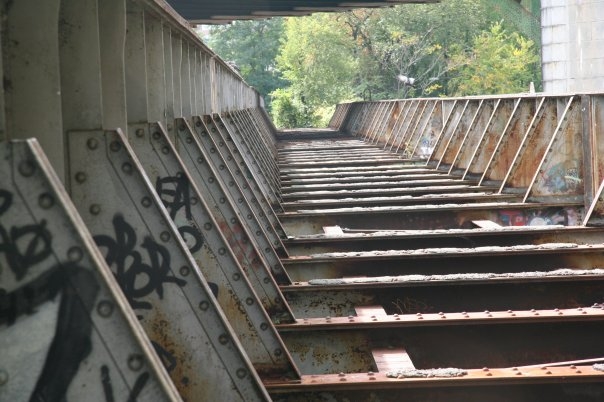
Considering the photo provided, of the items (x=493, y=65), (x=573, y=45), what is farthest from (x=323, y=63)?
(x=573, y=45)

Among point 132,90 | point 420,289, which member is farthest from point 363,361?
point 132,90

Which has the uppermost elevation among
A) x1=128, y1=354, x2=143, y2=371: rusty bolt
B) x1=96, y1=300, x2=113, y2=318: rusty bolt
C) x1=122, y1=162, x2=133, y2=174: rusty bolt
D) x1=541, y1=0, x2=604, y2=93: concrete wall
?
x1=541, y1=0, x2=604, y2=93: concrete wall

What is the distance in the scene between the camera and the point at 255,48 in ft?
335

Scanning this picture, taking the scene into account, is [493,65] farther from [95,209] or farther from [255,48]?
[95,209]

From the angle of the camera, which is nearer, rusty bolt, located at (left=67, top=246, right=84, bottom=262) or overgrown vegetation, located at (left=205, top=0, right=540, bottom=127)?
rusty bolt, located at (left=67, top=246, right=84, bottom=262)

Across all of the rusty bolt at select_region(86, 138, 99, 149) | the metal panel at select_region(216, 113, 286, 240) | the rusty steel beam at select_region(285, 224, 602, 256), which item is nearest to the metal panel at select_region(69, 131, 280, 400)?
the rusty bolt at select_region(86, 138, 99, 149)

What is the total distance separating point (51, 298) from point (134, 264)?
4.83 feet

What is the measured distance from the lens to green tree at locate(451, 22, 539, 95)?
65688mm

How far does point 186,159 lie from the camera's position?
6.93 meters

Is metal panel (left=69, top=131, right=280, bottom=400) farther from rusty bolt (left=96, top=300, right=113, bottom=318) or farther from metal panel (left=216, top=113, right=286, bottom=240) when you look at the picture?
metal panel (left=216, top=113, right=286, bottom=240)

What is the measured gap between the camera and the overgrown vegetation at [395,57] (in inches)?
2566

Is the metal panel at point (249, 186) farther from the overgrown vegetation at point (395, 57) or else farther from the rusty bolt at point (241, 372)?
the overgrown vegetation at point (395, 57)

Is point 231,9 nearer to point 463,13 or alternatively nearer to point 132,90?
point 132,90

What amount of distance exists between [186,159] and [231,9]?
86.4 ft
